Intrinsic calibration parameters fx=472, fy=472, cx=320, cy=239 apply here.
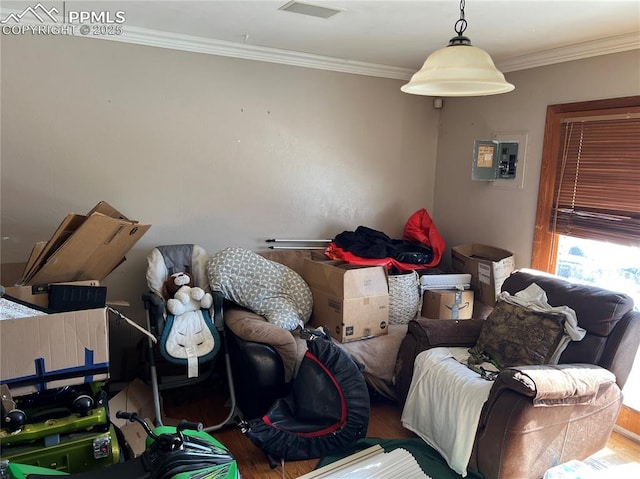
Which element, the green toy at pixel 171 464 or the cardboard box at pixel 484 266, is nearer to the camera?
the green toy at pixel 171 464

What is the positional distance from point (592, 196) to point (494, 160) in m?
0.79

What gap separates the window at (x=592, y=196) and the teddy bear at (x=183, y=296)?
92.0 inches

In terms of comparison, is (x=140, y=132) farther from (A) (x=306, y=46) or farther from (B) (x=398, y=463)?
(B) (x=398, y=463)

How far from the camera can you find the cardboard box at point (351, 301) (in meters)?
3.01

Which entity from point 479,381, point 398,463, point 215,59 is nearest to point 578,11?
point 479,381

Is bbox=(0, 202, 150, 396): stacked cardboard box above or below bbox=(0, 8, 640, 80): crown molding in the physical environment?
below

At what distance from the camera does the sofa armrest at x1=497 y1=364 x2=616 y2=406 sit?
2125 millimetres

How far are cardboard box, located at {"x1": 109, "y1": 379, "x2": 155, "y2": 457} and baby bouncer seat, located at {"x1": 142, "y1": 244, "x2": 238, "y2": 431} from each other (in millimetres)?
116

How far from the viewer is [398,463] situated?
245 centimetres

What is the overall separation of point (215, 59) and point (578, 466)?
10.8 feet

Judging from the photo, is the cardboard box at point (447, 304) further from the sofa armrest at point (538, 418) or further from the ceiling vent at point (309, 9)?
the ceiling vent at point (309, 9)

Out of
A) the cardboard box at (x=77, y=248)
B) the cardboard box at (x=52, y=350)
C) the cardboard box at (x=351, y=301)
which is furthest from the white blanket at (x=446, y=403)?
the cardboard box at (x=77, y=248)

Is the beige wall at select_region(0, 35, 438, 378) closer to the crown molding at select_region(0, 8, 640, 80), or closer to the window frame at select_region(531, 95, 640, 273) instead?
the crown molding at select_region(0, 8, 640, 80)

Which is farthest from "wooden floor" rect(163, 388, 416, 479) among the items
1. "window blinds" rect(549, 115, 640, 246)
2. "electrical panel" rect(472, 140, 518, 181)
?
"electrical panel" rect(472, 140, 518, 181)
